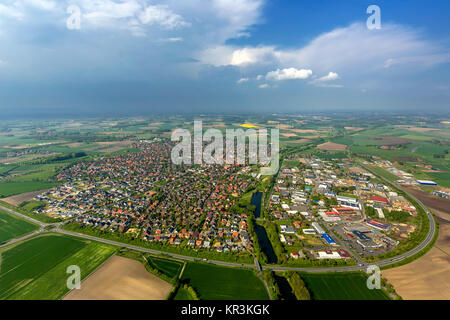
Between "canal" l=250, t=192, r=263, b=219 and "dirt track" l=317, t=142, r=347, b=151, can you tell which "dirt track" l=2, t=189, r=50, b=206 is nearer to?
"canal" l=250, t=192, r=263, b=219

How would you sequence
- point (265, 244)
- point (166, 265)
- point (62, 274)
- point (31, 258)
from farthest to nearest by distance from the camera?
point (265, 244) < point (31, 258) < point (166, 265) < point (62, 274)

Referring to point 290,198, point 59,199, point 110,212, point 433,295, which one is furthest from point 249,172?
point 59,199

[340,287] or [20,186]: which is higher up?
[20,186]

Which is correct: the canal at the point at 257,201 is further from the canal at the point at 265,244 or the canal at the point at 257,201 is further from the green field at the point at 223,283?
the green field at the point at 223,283

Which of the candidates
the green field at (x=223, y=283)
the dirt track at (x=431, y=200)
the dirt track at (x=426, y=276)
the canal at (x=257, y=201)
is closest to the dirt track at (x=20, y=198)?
the green field at (x=223, y=283)

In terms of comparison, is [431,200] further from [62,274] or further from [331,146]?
[62,274]

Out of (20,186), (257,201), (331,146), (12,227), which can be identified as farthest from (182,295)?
(331,146)

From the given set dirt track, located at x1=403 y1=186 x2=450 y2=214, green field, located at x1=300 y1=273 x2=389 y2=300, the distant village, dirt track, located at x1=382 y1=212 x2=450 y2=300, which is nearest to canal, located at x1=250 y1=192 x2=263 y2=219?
the distant village
